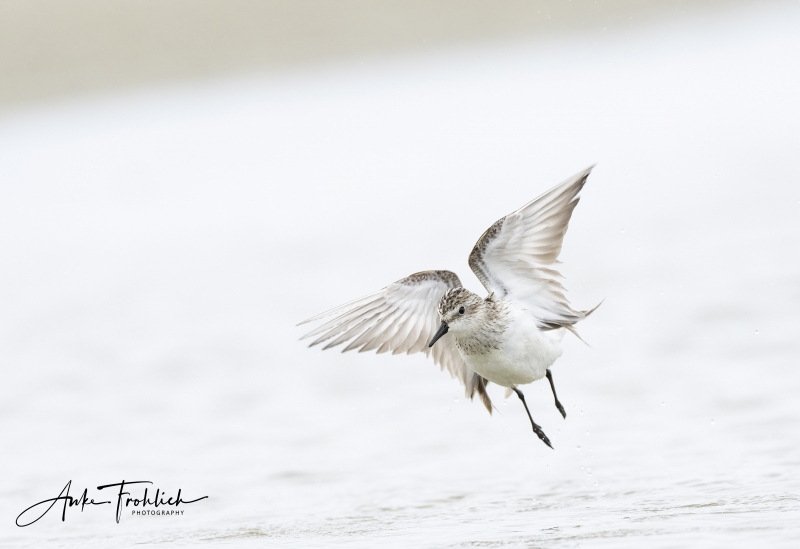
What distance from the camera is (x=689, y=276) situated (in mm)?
11883

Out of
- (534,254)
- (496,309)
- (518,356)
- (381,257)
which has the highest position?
(381,257)

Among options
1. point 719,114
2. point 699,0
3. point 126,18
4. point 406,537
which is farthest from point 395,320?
point 699,0

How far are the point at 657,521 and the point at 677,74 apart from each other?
44.0 feet

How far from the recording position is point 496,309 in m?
7.02

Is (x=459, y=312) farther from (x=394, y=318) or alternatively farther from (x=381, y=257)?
(x=381, y=257)

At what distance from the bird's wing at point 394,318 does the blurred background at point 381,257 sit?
3.35ft

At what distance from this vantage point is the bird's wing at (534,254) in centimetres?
675

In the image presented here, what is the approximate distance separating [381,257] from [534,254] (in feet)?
19.4

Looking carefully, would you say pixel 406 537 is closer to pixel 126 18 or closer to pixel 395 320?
pixel 395 320

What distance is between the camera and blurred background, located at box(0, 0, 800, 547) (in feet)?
25.5

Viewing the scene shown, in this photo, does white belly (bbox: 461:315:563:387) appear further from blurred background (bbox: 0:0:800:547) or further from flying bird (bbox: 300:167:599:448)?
blurred background (bbox: 0:0:800:547)
